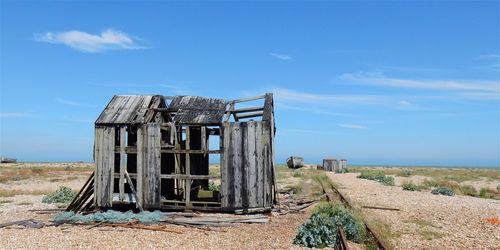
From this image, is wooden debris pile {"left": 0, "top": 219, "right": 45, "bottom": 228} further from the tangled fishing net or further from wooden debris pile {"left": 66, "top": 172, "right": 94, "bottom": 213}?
wooden debris pile {"left": 66, "top": 172, "right": 94, "bottom": 213}

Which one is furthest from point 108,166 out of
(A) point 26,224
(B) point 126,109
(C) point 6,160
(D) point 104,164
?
(C) point 6,160

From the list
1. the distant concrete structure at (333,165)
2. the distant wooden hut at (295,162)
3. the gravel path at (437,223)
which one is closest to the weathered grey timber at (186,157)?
the gravel path at (437,223)

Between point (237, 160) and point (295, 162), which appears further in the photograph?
point (295, 162)

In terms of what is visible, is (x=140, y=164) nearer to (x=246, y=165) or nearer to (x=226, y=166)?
(x=226, y=166)

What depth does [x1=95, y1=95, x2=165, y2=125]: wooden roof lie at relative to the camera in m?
17.1

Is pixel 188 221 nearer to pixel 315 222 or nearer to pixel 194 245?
pixel 194 245

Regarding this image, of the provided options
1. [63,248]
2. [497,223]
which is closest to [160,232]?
[63,248]

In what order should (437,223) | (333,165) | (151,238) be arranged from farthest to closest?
(333,165), (437,223), (151,238)

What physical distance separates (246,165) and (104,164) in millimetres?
5587

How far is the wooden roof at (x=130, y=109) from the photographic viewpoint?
56.1ft

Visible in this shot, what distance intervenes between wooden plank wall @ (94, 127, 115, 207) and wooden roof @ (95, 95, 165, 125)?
51cm

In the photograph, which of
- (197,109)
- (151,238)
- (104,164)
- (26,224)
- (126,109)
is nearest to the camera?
(151,238)

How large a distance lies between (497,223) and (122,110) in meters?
14.6

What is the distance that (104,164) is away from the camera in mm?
16953
